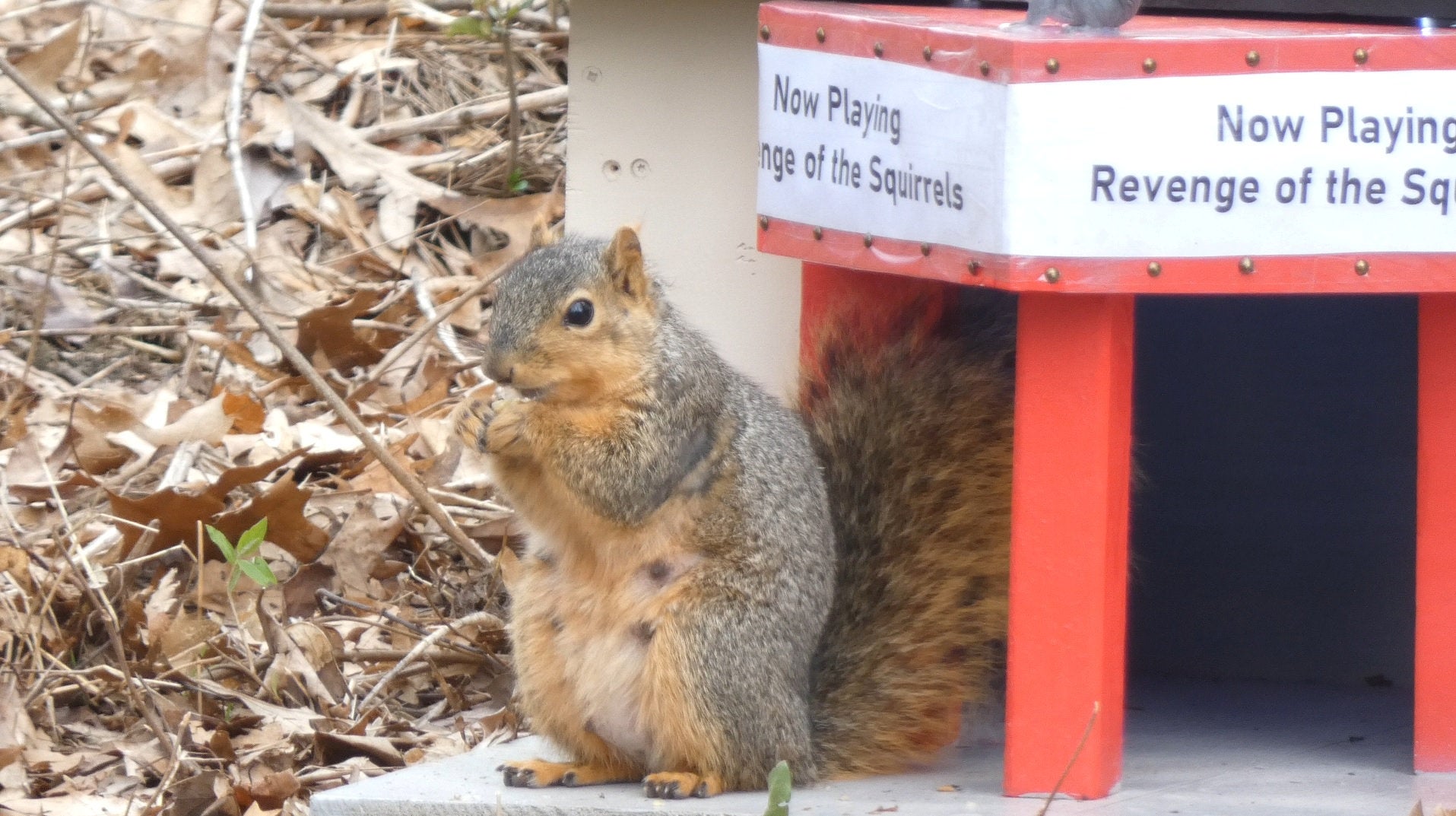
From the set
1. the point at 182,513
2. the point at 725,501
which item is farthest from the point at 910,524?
the point at 182,513

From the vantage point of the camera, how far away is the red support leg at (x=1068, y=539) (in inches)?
96.3

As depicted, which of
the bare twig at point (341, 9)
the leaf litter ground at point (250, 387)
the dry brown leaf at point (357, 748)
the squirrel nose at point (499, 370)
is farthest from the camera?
the bare twig at point (341, 9)

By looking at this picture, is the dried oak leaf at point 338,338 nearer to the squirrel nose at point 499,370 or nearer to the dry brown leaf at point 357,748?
the dry brown leaf at point 357,748

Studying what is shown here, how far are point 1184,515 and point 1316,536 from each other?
256 millimetres

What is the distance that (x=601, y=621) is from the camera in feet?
8.53

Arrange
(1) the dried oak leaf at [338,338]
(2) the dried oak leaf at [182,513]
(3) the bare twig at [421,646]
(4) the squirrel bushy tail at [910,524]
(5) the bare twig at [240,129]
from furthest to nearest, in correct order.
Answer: (5) the bare twig at [240,129]
(1) the dried oak leaf at [338,338]
(2) the dried oak leaf at [182,513]
(3) the bare twig at [421,646]
(4) the squirrel bushy tail at [910,524]

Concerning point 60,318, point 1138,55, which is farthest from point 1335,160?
point 60,318

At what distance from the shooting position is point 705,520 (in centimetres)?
259

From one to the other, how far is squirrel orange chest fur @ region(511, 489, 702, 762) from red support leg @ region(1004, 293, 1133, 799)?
0.47 metres

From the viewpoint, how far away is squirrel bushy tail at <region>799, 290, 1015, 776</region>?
9.05ft

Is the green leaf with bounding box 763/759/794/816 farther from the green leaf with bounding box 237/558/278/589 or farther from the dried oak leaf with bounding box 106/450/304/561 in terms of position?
the dried oak leaf with bounding box 106/450/304/561

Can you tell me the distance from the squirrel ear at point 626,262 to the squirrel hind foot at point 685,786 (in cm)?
67

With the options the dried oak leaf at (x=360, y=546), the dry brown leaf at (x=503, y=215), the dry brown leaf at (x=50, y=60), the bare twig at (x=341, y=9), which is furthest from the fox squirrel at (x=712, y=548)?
the bare twig at (x=341, y=9)

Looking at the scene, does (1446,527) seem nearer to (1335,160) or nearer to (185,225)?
(1335,160)
